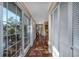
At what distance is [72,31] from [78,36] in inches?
10.6

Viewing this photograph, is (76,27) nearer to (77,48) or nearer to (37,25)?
(77,48)

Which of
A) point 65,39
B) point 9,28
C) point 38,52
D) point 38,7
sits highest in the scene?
point 38,7

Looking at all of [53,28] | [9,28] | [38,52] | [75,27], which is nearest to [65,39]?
[75,27]

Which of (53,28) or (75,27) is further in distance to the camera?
(53,28)

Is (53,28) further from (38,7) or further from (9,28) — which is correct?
(9,28)

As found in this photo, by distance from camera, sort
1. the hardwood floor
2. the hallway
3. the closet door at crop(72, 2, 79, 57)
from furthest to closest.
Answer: the hardwood floor < the hallway < the closet door at crop(72, 2, 79, 57)

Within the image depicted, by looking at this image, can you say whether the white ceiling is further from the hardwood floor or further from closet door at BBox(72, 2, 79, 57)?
the hardwood floor

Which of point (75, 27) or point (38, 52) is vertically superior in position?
point (75, 27)

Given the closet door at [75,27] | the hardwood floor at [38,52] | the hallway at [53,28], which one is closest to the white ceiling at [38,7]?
the hallway at [53,28]

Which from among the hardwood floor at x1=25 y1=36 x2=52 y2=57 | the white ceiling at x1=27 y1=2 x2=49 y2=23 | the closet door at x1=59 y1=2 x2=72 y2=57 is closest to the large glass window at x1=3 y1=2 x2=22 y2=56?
the white ceiling at x1=27 y1=2 x2=49 y2=23

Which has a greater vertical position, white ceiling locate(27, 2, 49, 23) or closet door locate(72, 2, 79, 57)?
white ceiling locate(27, 2, 49, 23)

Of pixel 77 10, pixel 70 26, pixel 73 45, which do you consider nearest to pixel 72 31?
pixel 70 26

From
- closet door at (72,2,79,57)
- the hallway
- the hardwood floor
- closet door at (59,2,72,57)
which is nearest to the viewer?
closet door at (72,2,79,57)

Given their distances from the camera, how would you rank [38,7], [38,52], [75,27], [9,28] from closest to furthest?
[75,27] < [9,28] < [38,7] < [38,52]
